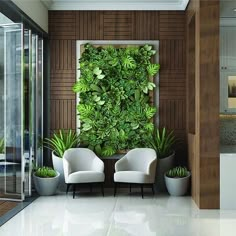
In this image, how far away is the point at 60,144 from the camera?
876 cm

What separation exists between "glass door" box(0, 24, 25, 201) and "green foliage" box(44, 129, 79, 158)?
1.16m

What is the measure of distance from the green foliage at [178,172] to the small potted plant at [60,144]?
185cm

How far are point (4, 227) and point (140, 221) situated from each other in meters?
1.74

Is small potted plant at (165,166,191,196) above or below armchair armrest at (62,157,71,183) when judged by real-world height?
below

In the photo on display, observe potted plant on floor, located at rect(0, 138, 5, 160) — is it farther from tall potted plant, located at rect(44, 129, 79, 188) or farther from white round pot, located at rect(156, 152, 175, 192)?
white round pot, located at rect(156, 152, 175, 192)

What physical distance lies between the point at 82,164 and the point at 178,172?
1.70 meters

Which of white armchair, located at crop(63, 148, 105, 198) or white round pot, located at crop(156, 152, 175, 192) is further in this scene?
white round pot, located at crop(156, 152, 175, 192)

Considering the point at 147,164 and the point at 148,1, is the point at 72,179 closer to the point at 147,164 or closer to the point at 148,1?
the point at 147,164

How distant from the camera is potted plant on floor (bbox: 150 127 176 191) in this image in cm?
877

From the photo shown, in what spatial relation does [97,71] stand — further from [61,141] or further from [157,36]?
[61,141]

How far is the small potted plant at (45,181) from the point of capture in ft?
27.1

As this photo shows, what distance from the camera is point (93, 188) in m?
9.05

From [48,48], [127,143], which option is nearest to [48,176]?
[127,143]

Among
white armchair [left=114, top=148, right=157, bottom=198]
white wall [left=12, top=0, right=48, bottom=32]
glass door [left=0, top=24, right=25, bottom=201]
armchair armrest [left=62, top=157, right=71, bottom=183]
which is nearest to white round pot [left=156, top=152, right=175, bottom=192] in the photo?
white armchair [left=114, top=148, right=157, bottom=198]
